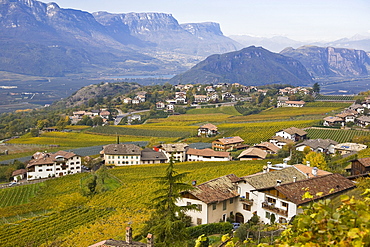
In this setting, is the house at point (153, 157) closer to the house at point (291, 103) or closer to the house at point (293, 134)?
the house at point (293, 134)

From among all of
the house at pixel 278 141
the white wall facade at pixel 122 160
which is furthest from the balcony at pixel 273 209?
the house at pixel 278 141

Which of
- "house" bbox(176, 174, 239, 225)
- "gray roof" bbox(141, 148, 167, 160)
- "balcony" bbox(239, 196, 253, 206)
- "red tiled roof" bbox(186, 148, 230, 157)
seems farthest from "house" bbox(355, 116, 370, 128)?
"house" bbox(176, 174, 239, 225)

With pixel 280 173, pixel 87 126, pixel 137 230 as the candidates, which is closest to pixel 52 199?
pixel 137 230

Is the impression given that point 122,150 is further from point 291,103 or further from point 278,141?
point 291,103

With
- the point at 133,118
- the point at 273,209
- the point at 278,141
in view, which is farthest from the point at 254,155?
the point at 133,118

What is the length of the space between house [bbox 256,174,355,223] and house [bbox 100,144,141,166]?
33.6 m

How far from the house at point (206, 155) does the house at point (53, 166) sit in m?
14.8

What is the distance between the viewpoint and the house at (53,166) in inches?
1789

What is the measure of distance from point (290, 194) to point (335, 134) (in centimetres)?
4203

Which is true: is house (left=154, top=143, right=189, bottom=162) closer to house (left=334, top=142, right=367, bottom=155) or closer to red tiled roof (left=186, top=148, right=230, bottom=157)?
red tiled roof (left=186, top=148, right=230, bottom=157)

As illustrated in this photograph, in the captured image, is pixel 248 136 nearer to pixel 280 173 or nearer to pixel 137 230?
pixel 280 173

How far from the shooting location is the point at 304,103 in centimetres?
9400

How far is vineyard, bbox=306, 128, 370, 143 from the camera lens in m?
53.7

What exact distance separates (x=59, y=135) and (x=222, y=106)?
46.4 meters
